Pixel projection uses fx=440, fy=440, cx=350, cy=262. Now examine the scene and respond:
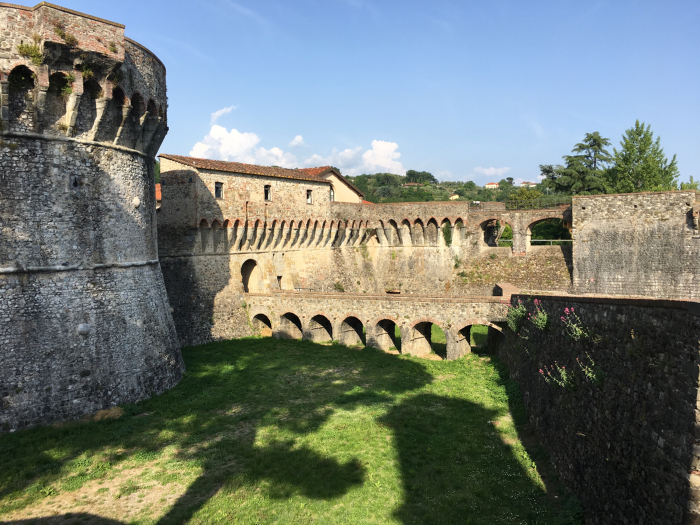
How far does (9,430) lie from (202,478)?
247 inches

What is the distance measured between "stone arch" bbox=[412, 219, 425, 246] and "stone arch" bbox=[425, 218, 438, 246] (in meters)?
0.31

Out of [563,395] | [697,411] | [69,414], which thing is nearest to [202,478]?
[69,414]

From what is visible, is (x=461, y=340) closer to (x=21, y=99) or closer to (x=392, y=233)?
(x=392, y=233)

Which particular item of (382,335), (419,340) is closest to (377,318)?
(382,335)

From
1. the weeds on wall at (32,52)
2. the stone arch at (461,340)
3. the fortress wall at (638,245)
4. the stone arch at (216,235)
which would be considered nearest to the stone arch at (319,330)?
the stone arch at (216,235)

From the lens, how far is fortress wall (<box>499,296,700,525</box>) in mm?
5414

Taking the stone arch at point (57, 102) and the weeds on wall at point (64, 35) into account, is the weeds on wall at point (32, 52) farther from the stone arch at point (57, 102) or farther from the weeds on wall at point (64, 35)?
the weeds on wall at point (64, 35)

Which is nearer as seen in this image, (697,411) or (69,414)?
(697,411)

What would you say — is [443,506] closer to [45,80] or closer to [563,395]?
[563,395]

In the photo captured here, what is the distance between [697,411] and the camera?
516 centimetres

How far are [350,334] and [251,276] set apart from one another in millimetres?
8111

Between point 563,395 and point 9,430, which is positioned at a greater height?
point 563,395

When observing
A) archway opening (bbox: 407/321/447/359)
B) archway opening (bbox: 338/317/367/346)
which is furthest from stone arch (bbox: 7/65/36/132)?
archway opening (bbox: 407/321/447/359)

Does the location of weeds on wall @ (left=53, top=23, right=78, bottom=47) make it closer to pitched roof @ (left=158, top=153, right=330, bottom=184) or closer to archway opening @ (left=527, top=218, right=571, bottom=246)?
pitched roof @ (left=158, top=153, right=330, bottom=184)
